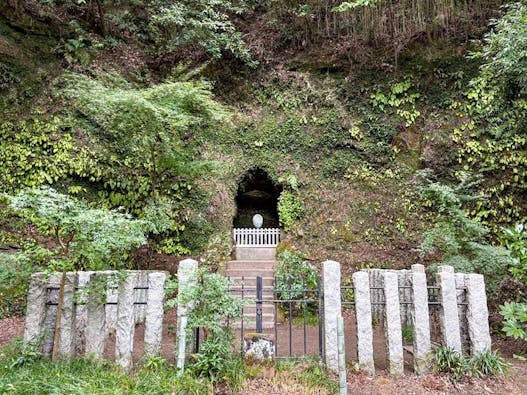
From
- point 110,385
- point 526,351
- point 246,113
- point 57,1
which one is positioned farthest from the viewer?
point 246,113

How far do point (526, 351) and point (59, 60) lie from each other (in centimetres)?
1166

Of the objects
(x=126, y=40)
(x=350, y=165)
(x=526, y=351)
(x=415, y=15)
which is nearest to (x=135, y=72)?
(x=126, y=40)

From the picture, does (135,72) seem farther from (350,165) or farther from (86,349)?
(86,349)

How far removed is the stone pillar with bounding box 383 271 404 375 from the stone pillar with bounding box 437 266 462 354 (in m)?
0.56

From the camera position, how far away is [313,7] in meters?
11.1

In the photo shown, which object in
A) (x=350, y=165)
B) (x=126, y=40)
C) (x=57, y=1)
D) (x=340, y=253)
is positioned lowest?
(x=340, y=253)

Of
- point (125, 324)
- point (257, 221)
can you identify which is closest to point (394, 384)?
point (125, 324)

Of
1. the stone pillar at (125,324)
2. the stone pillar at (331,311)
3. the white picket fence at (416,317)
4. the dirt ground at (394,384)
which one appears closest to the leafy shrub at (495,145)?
the dirt ground at (394,384)

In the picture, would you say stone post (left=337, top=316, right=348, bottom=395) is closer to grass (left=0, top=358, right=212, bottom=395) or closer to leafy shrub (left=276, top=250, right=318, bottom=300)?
grass (left=0, top=358, right=212, bottom=395)

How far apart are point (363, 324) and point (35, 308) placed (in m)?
4.02

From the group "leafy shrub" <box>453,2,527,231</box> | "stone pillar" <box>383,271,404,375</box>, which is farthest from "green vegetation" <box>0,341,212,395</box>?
"leafy shrub" <box>453,2,527,231</box>

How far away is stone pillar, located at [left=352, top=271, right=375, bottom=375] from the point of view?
4512 mm

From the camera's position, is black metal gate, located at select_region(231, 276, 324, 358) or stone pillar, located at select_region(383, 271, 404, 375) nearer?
stone pillar, located at select_region(383, 271, 404, 375)

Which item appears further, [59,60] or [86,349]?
[59,60]
